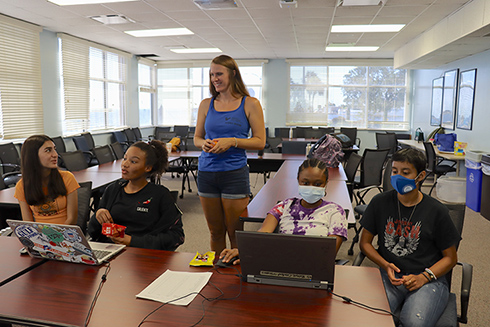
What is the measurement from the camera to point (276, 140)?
805 cm

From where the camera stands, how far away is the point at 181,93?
12.2m

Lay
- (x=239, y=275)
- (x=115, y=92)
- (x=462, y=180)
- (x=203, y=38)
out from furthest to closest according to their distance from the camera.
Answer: (x=115, y=92) < (x=203, y=38) < (x=462, y=180) < (x=239, y=275)

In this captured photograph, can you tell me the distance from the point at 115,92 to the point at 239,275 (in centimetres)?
926

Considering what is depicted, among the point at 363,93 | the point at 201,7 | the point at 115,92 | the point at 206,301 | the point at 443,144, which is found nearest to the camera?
the point at 206,301

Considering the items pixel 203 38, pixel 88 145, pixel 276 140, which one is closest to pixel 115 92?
pixel 88 145

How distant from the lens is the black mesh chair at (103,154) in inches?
206

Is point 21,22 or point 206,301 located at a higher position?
point 21,22

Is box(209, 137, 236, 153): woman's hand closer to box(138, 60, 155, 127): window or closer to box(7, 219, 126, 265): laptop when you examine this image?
box(7, 219, 126, 265): laptop

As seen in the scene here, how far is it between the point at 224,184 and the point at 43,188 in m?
1.19

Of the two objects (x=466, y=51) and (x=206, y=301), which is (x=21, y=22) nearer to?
(x=206, y=301)

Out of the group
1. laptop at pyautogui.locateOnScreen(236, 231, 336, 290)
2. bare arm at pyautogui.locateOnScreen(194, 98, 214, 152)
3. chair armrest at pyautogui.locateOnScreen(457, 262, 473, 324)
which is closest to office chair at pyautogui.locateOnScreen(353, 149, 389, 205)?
bare arm at pyautogui.locateOnScreen(194, 98, 214, 152)

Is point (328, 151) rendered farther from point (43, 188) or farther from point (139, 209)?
point (43, 188)

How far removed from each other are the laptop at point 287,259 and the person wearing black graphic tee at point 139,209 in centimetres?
72

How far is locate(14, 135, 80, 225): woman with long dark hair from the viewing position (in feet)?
7.87
